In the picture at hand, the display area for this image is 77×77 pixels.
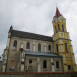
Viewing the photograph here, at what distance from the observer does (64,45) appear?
27.0 metres

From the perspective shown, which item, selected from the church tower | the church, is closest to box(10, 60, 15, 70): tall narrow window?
the church

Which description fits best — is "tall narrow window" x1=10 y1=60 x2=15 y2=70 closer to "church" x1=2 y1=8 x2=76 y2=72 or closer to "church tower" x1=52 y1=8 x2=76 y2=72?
"church" x1=2 y1=8 x2=76 y2=72

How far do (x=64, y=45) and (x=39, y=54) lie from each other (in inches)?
415

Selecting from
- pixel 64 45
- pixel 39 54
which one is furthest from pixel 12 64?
pixel 64 45

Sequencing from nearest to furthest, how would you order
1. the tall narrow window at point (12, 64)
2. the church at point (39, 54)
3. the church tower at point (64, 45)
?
the church at point (39, 54) → the tall narrow window at point (12, 64) → the church tower at point (64, 45)

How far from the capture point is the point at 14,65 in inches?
840

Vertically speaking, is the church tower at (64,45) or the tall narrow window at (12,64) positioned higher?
the church tower at (64,45)

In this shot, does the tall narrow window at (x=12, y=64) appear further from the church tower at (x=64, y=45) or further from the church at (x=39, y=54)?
the church tower at (x=64, y=45)

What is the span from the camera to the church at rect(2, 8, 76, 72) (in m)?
20.4

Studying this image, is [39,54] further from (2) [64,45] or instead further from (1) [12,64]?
(2) [64,45]

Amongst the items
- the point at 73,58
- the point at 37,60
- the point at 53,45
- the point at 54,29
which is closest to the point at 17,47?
the point at 37,60

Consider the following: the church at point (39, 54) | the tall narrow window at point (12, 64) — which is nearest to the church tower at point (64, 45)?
the church at point (39, 54)

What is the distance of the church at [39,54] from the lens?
20406mm

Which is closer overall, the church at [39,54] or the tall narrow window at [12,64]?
the church at [39,54]
